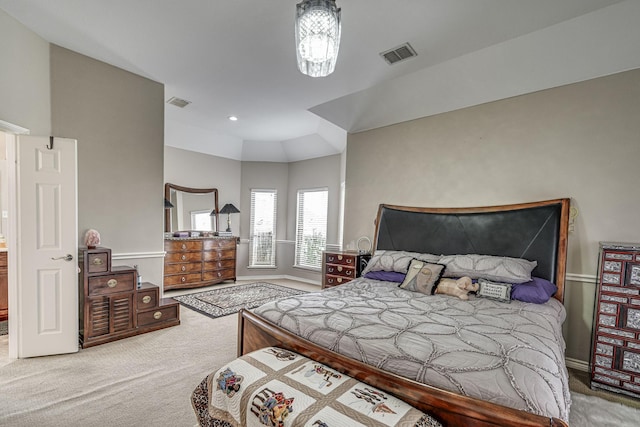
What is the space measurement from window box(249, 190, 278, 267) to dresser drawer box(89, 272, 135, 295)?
351 cm

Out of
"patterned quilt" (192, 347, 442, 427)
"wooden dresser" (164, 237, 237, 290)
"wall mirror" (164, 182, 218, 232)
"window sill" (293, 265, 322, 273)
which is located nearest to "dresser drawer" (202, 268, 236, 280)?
"wooden dresser" (164, 237, 237, 290)

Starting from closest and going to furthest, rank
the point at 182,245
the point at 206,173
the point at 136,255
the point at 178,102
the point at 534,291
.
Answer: the point at 534,291, the point at 136,255, the point at 178,102, the point at 182,245, the point at 206,173

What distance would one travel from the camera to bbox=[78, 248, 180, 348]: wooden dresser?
2.91 m

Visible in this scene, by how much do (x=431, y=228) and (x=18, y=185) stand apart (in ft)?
14.1

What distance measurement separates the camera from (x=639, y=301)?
2.27 metres

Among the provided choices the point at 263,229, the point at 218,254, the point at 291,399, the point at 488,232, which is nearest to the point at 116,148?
the point at 218,254

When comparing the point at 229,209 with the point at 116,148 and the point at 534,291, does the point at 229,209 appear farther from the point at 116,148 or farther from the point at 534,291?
the point at 534,291

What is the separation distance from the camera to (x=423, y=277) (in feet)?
9.09

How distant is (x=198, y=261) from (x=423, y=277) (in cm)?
430

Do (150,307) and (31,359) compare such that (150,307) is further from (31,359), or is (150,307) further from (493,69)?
(493,69)

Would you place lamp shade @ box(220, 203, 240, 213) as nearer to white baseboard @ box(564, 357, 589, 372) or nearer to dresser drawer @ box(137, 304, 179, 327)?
dresser drawer @ box(137, 304, 179, 327)

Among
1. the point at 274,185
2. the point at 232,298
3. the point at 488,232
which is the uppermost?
the point at 274,185

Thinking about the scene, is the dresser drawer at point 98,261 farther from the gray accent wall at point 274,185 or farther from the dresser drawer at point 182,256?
the gray accent wall at point 274,185

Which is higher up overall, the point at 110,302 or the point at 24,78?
the point at 24,78
